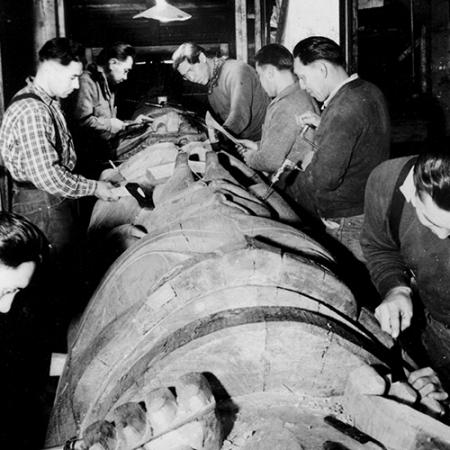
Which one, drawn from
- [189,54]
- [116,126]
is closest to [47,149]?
[116,126]

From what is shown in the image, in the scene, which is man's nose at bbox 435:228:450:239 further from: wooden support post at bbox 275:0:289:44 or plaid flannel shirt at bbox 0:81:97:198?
wooden support post at bbox 275:0:289:44

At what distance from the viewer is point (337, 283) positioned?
5.56 feet

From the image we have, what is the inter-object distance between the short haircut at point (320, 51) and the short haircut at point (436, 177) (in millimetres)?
1666

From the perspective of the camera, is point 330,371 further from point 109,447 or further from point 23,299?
point 23,299

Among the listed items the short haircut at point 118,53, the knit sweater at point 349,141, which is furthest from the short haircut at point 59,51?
the short haircut at point 118,53

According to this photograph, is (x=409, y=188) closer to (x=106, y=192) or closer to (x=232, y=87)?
(x=106, y=192)

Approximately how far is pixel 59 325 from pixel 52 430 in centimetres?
159

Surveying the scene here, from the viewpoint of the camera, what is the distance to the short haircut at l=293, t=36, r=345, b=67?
3.31 metres

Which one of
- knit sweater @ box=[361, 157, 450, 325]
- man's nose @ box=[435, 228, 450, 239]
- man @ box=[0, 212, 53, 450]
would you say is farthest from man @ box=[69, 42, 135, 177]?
man's nose @ box=[435, 228, 450, 239]

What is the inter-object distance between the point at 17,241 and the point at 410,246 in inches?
66.5

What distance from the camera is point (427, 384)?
5.36 feet

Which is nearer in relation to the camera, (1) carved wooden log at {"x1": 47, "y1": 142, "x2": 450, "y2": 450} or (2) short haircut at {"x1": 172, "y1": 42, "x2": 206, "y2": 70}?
(1) carved wooden log at {"x1": 47, "y1": 142, "x2": 450, "y2": 450}

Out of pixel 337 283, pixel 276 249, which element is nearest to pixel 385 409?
pixel 337 283

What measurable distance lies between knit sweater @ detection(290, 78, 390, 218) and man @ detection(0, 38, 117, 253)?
1413mm
